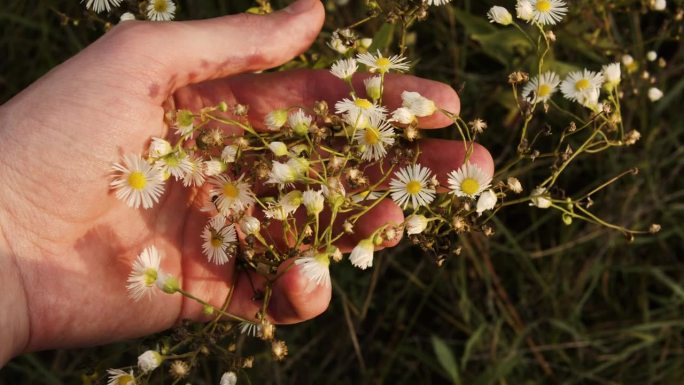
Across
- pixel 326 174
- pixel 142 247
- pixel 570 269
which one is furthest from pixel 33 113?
pixel 570 269

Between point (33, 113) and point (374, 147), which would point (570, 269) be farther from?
point (33, 113)

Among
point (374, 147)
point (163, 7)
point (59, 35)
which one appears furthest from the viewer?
point (59, 35)

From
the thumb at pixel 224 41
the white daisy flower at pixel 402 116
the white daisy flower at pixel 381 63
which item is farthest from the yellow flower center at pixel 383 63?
the thumb at pixel 224 41

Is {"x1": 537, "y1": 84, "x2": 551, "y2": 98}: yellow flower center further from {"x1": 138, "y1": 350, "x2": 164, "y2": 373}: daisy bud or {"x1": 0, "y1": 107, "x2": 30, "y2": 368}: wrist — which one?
{"x1": 0, "y1": 107, "x2": 30, "y2": 368}: wrist

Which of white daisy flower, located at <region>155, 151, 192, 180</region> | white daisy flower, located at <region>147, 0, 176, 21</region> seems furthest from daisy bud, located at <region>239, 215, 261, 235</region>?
white daisy flower, located at <region>147, 0, 176, 21</region>

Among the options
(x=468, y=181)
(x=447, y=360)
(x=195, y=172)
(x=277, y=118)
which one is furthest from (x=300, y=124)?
(x=447, y=360)

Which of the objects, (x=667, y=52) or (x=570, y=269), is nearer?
(x=570, y=269)
